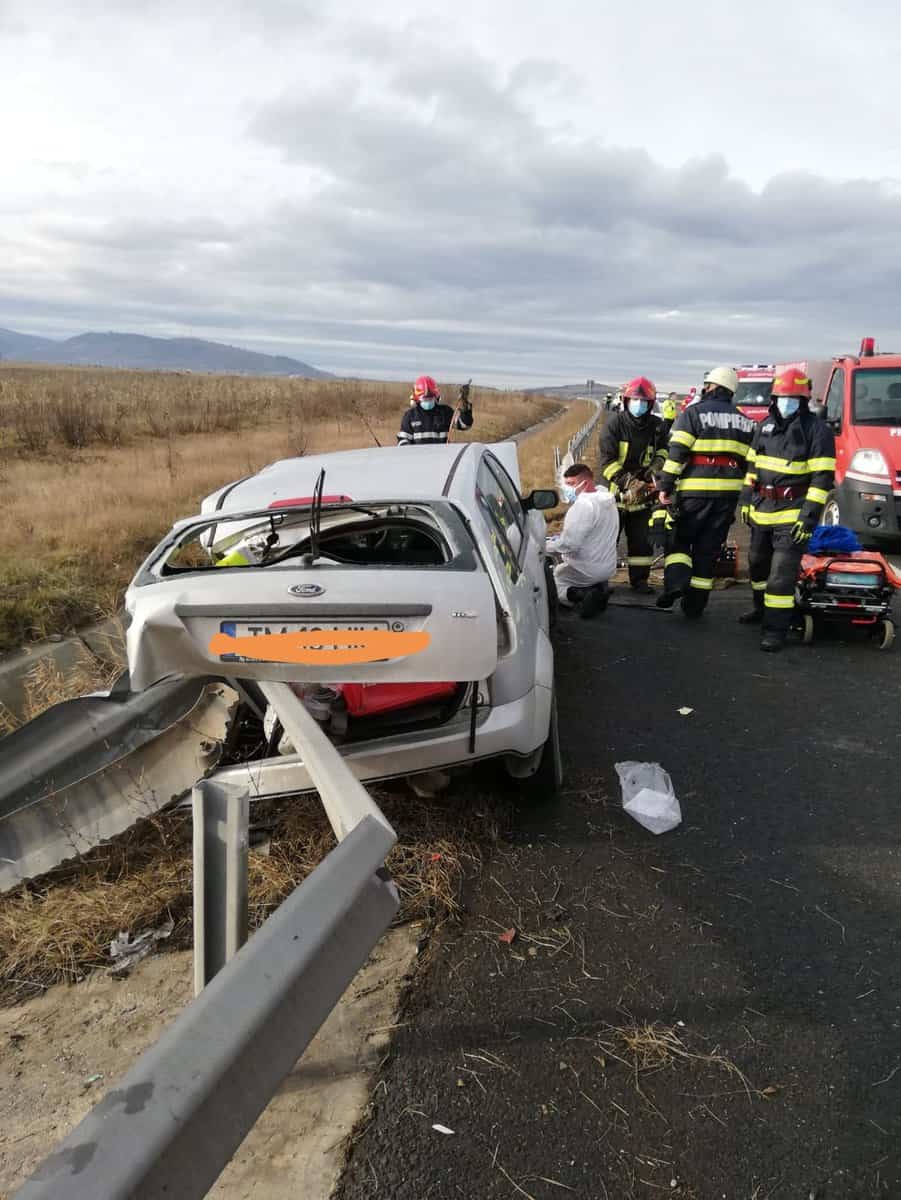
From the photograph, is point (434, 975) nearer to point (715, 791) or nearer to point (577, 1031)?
point (577, 1031)

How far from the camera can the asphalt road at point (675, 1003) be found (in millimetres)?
1997

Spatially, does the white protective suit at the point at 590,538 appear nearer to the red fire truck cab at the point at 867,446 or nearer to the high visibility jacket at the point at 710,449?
the high visibility jacket at the point at 710,449

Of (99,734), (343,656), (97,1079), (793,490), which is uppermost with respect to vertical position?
(793,490)

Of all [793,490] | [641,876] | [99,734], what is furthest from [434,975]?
[793,490]

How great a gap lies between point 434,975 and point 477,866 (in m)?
0.63

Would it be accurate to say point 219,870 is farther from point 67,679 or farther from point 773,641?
point 773,641

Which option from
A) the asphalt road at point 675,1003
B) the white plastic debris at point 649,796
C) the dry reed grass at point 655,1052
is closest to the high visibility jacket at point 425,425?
the asphalt road at point 675,1003

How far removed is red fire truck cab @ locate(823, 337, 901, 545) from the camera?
8086 millimetres

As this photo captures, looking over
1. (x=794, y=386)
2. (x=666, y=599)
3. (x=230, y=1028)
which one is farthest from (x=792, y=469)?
(x=230, y=1028)

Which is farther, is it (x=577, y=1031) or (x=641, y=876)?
(x=641, y=876)

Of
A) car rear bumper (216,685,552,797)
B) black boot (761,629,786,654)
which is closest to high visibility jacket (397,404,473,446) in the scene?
black boot (761,629,786,654)

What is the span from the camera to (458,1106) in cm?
216

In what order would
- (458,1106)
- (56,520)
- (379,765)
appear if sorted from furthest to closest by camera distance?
(56,520), (379,765), (458,1106)

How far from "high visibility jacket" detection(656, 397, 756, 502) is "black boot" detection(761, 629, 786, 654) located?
4.01 ft
